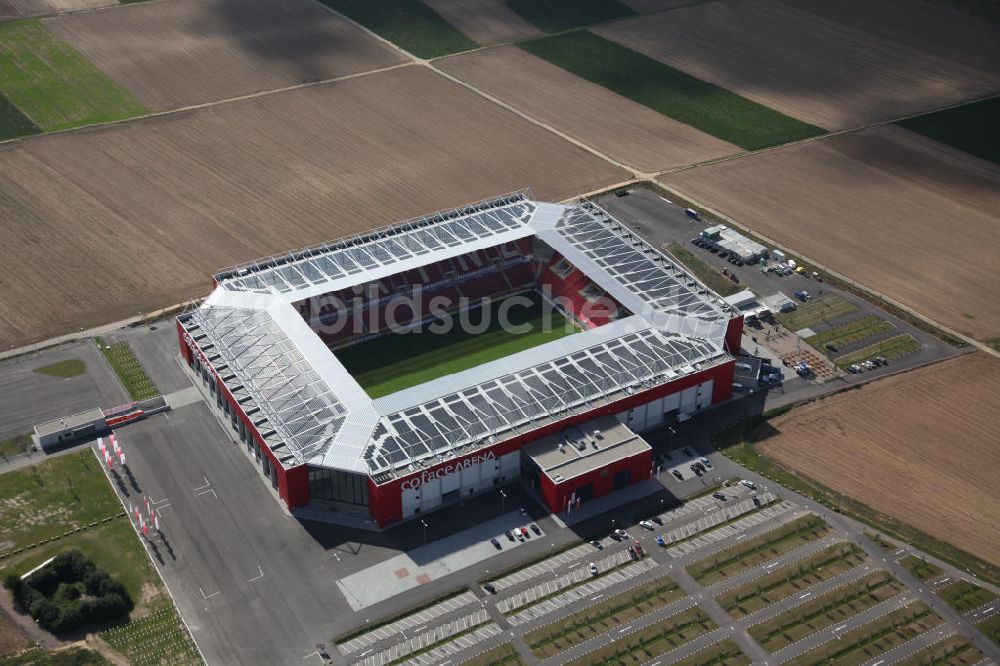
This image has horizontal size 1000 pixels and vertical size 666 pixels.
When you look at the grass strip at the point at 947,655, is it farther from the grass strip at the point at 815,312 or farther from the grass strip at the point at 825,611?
the grass strip at the point at 815,312

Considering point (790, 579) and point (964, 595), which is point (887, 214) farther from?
point (790, 579)

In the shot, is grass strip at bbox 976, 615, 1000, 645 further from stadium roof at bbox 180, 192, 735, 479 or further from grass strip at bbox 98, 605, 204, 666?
grass strip at bbox 98, 605, 204, 666

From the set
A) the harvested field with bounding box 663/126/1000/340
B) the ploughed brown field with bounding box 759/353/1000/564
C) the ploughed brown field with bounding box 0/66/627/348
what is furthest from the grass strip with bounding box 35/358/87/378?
the harvested field with bounding box 663/126/1000/340

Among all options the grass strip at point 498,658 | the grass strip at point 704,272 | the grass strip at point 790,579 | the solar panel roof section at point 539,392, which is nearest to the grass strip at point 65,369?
the solar panel roof section at point 539,392

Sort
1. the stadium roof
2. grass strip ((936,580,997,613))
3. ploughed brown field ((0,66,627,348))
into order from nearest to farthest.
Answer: grass strip ((936,580,997,613)), the stadium roof, ploughed brown field ((0,66,627,348))

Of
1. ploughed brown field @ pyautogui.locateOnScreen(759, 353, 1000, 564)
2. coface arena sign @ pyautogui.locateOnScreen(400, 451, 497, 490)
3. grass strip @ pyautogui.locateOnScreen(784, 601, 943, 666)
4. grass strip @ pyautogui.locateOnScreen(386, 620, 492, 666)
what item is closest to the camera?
grass strip @ pyautogui.locateOnScreen(386, 620, 492, 666)

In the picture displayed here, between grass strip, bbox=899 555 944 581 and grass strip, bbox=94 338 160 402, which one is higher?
grass strip, bbox=899 555 944 581

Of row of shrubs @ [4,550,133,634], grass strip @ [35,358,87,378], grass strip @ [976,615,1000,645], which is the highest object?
grass strip @ [976,615,1000,645]

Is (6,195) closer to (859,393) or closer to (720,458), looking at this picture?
(720,458)
